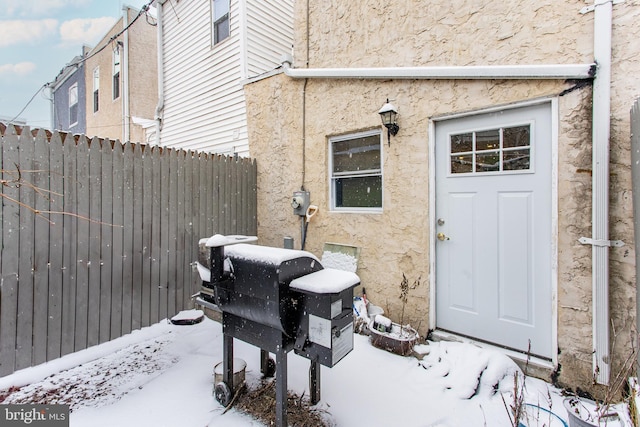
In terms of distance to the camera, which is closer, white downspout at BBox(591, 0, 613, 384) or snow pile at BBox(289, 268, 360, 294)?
snow pile at BBox(289, 268, 360, 294)

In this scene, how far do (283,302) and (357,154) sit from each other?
2.92 meters

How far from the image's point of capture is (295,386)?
2752 millimetres

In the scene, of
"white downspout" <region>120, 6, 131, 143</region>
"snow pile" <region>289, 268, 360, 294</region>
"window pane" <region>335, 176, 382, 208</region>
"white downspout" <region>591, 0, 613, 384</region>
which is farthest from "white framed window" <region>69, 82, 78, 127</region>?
"white downspout" <region>591, 0, 613, 384</region>

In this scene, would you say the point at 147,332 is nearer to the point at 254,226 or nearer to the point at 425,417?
the point at 254,226

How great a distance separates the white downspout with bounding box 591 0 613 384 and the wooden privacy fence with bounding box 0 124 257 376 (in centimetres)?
470

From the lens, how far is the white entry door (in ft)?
9.48

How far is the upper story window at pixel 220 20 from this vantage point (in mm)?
6723

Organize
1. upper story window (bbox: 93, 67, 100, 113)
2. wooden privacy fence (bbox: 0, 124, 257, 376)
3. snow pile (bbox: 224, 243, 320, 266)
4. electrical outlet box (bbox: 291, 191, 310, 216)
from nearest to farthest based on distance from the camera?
snow pile (bbox: 224, 243, 320, 266), wooden privacy fence (bbox: 0, 124, 257, 376), electrical outlet box (bbox: 291, 191, 310, 216), upper story window (bbox: 93, 67, 100, 113)

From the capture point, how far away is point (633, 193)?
2377 millimetres

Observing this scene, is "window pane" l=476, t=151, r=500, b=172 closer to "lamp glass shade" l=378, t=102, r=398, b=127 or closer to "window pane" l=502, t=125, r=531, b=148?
"window pane" l=502, t=125, r=531, b=148

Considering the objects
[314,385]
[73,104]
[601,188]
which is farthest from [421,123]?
[73,104]

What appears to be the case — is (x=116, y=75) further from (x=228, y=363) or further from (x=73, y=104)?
(x=228, y=363)

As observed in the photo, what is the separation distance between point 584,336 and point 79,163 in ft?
17.9

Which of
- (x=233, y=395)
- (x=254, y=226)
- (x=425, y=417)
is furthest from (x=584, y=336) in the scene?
(x=254, y=226)
